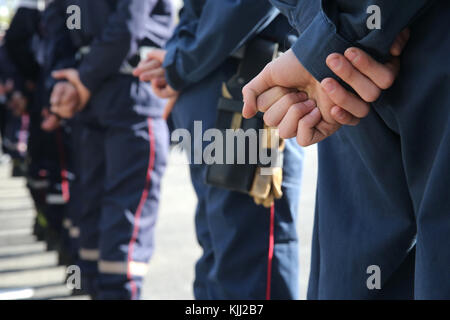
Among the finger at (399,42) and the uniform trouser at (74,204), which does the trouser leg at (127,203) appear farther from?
the finger at (399,42)

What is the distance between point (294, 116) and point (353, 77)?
13 centimetres

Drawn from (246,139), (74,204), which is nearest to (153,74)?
(246,139)

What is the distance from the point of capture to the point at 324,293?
4.12ft

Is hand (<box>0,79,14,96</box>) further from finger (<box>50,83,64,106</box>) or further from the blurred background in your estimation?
finger (<box>50,83,64,106</box>)

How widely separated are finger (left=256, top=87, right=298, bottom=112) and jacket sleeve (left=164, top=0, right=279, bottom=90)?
2.20 ft

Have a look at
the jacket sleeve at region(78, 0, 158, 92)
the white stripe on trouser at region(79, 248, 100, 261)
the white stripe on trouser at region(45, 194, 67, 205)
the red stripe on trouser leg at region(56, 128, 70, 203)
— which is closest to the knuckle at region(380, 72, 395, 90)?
the jacket sleeve at region(78, 0, 158, 92)

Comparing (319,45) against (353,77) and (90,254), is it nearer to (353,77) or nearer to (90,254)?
(353,77)

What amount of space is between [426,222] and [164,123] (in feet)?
6.79

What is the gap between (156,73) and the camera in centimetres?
214

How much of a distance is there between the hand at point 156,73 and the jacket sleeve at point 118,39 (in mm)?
530

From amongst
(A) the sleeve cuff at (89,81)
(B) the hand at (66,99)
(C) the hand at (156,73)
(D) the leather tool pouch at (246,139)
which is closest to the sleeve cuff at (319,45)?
(D) the leather tool pouch at (246,139)

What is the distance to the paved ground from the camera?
130 inches

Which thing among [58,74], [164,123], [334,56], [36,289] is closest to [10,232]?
[36,289]
